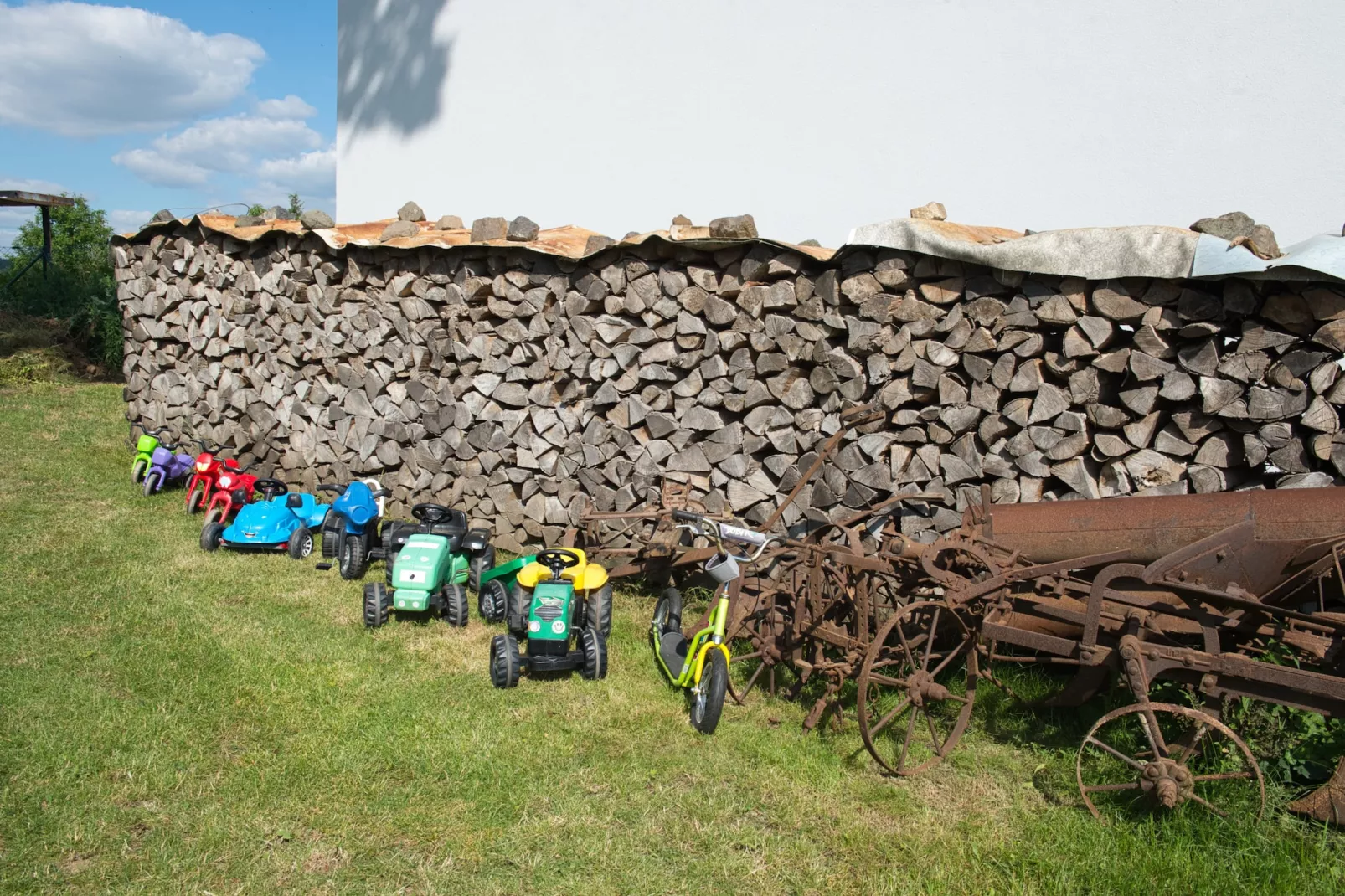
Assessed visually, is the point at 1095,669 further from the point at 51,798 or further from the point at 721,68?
the point at 721,68

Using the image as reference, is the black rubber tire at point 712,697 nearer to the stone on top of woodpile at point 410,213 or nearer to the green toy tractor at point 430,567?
the green toy tractor at point 430,567

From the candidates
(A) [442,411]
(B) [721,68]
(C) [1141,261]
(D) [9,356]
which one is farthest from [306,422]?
(D) [9,356]

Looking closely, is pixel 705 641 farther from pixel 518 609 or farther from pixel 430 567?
pixel 430 567

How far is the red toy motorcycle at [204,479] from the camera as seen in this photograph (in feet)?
24.3

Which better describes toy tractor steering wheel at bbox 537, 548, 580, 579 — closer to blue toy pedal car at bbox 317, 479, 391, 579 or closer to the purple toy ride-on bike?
blue toy pedal car at bbox 317, 479, 391, 579

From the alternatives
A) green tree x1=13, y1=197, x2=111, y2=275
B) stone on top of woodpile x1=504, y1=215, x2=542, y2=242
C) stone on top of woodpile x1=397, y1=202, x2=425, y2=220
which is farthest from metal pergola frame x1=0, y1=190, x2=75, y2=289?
stone on top of woodpile x1=504, y1=215, x2=542, y2=242

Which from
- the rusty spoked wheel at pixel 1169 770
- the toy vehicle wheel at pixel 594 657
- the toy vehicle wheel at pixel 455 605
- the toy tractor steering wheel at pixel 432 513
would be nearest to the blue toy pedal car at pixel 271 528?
the toy tractor steering wheel at pixel 432 513

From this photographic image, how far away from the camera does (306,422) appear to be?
7887 millimetres

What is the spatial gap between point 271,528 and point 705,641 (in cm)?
370

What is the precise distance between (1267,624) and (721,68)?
19.0 feet

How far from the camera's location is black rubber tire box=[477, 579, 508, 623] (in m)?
5.40

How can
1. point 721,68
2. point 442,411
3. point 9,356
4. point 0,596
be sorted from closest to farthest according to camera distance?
Result: point 0,596 → point 442,411 → point 721,68 → point 9,356

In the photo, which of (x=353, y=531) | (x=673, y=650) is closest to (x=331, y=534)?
(x=353, y=531)

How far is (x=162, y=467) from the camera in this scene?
7.98 metres
